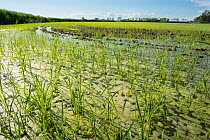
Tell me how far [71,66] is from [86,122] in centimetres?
166

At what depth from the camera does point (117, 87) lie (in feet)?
6.64

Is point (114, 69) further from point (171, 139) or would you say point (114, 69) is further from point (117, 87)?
point (171, 139)

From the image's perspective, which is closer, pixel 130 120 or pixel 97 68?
pixel 130 120

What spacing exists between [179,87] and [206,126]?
80 centimetres

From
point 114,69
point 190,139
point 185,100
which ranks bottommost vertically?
point 190,139

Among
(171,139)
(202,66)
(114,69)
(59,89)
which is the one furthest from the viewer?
(202,66)

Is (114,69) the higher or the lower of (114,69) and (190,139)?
the higher

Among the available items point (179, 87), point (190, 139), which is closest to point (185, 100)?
point (179, 87)

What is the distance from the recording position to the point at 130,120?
1.37 metres

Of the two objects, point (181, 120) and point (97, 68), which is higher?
point (97, 68)

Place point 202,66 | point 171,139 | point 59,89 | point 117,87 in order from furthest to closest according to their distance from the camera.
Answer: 1. point 202,66
2. point 117,87
3. point 59,89
4. point 171,139

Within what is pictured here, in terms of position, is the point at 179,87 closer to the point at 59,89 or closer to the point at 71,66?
the point at 59,89

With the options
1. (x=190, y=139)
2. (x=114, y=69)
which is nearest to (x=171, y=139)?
(x=190, y=139)

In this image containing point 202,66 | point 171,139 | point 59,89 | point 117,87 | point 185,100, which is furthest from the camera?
point 202,66
